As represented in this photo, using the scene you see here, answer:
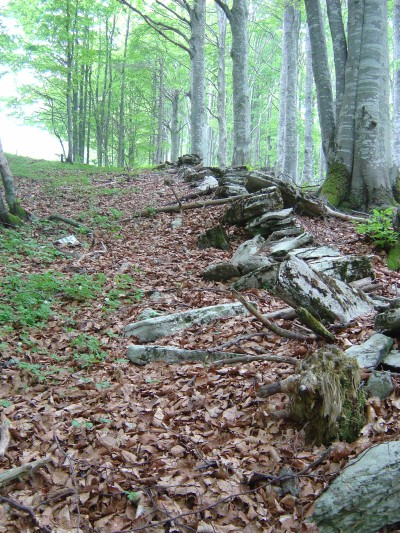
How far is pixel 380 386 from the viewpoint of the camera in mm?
3338

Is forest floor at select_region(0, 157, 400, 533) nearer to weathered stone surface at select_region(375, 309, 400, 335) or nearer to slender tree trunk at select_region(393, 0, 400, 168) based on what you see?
weathered stone surface at select_region(375, 309, 400, 335)

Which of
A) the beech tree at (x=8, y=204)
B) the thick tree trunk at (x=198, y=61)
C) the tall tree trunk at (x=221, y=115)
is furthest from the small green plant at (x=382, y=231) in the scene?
the tall tree trunk at (x=221, y=115)

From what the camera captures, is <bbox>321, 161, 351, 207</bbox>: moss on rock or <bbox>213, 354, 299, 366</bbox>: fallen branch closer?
<bbox>213, 354, 299, 366</bbox>: fallen branch

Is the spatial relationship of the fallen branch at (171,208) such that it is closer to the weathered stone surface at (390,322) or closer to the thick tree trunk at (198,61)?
the weathered stone surface at (390,322)

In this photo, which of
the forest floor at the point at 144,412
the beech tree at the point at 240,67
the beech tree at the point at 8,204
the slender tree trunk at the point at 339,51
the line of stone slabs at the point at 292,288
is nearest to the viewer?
the forest floor at the point at 144,412

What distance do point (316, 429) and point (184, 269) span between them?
183 inches

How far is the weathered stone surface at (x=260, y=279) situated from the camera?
6.04 meters

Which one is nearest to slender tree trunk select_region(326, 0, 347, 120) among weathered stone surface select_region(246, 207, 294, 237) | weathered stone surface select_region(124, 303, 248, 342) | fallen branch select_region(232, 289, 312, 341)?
weathered stone surface select_region(246, 207, 294, 237)

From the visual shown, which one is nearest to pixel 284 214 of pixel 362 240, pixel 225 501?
pixel 362 240

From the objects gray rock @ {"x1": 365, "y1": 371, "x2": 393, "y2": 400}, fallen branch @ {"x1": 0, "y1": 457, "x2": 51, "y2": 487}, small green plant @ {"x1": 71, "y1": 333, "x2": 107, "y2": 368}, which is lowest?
fallen branch @ {"x1": 0, "y1": 457, "x2": 51, "y2": 487}

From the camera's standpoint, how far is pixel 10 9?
2150cm

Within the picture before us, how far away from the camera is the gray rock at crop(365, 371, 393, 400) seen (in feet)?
10.9

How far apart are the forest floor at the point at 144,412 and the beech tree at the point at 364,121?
1065 mm

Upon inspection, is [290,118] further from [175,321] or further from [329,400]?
[329,400]
